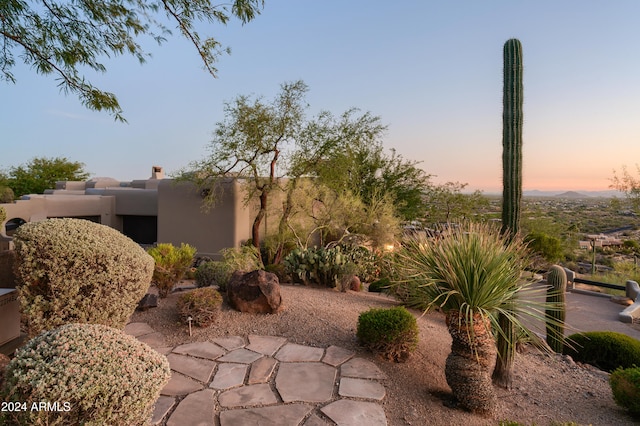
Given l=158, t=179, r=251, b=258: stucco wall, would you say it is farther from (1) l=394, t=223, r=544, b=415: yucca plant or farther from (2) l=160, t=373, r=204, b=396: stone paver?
(1) l=394, t=223, r=544, b=415: yucca plant

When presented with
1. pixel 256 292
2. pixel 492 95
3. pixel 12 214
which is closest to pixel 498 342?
pixel 256 292

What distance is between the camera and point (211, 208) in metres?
12.1

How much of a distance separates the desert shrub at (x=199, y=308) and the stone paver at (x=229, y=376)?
108 cm

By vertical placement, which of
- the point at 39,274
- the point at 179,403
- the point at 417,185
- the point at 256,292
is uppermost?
the point at 417,185

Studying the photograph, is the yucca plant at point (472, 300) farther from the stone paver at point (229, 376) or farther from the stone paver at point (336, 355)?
the stone paver at point (229, 376)

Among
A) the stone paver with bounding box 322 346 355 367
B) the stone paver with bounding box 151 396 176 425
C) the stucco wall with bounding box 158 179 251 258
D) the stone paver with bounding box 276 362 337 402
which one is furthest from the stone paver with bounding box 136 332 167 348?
the stucco wall with bounding box 158 179 251 258

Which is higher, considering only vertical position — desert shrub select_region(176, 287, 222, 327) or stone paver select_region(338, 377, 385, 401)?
desert shrub select_region(176, 287, 222, 327)

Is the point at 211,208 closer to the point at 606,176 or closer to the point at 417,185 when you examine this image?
the point at 417,185

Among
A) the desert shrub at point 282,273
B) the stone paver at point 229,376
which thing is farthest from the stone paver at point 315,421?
the desert shrub at point 282,273

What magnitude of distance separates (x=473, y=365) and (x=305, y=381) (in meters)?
1.61

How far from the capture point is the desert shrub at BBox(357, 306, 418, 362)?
3.92 m

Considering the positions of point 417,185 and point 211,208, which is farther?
point 417,185

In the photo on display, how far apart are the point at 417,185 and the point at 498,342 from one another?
1619 centimetres

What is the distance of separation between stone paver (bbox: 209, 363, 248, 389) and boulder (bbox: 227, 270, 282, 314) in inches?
52.0
